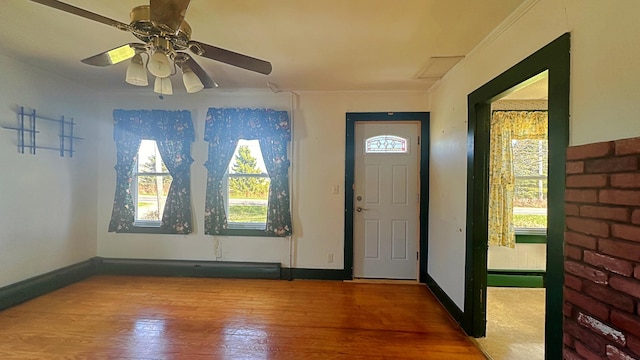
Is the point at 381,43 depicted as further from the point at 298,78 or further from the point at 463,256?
the point at 463,256

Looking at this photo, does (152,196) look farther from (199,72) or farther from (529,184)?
(529,184)

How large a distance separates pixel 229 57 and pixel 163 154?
8.57 ft

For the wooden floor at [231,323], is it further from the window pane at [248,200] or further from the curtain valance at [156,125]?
the curtain valance at [156,125]

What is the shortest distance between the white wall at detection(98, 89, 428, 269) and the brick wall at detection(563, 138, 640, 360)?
2.62 meters

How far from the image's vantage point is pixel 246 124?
12.6 feet

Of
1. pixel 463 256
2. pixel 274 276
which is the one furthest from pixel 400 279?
pixel 274 276

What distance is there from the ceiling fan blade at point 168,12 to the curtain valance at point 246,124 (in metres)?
2.34

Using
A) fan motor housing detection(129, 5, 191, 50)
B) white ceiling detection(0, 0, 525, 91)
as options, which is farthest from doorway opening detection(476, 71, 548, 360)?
fan motor housing detection(129, 5, 191, 50)

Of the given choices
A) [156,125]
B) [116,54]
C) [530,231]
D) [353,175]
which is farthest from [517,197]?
[156,125]

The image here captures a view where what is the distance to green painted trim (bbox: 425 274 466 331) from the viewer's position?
277 centimetres

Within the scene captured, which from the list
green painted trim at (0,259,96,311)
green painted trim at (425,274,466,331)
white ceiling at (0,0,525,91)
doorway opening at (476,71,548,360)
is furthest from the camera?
doorway opening at (476,71,548,360)

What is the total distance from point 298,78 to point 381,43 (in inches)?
47.4

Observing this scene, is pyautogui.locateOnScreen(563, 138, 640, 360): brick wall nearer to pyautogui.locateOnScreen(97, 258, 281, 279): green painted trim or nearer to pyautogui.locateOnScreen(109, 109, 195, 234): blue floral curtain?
pyautogui.locateOnScreen(97, 258, 281, 279): green painted trim

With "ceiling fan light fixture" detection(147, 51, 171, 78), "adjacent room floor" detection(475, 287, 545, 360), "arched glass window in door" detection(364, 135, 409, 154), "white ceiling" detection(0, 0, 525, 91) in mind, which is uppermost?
Result: "white ceiling" detection(0, 0, 525, 91)
